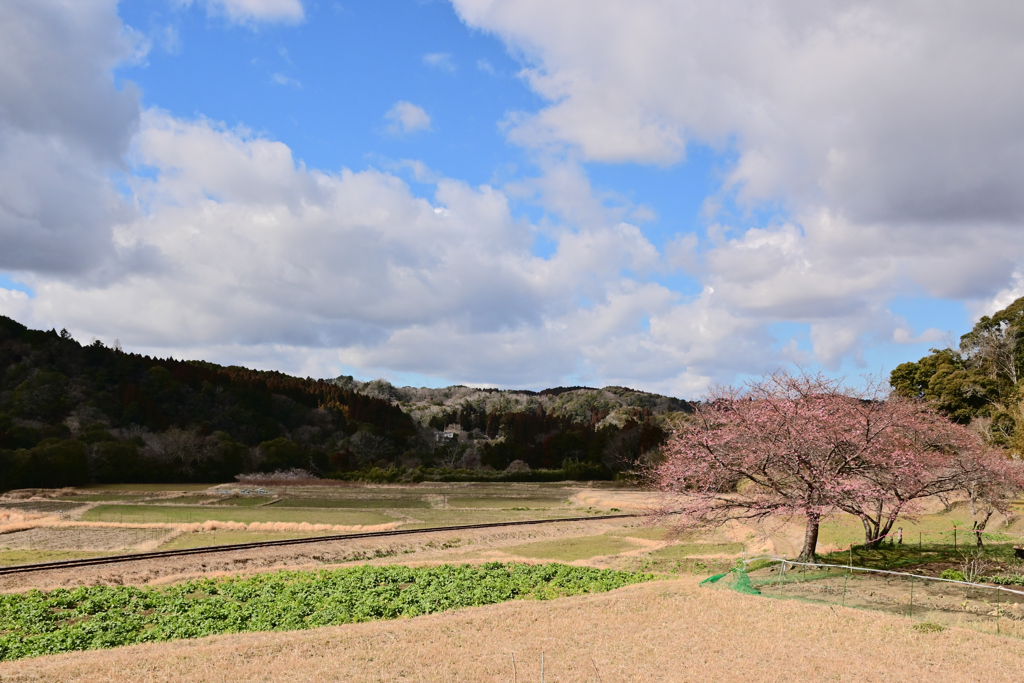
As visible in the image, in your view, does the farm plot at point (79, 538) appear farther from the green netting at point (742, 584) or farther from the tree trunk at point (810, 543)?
the tree trunk at point (810, 543)

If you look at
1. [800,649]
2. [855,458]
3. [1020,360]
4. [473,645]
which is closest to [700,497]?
[855,458]

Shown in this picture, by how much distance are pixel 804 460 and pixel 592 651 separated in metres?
12.5

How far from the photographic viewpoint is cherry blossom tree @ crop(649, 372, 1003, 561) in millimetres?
25766

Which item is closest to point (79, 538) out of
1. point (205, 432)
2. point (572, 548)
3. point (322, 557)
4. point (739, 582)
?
point (322, 557)

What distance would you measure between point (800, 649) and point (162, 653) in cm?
1728

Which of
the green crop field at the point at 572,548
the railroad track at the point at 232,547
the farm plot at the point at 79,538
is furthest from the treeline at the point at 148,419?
the green crop field at the point at 572,548

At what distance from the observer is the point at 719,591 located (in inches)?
949

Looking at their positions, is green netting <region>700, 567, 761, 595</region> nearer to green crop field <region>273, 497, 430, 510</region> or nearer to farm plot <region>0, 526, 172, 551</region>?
farm plot <region>0, 526, 172, 551</region>

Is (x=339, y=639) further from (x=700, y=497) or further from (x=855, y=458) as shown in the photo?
(x=855, y=458)

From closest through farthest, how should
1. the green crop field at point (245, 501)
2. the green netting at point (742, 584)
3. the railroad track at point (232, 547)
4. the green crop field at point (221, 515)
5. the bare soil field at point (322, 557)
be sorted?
the green netting at point (742, 584)
the bare soil field at point (322, 557)
the railroad track at point (232, 547)
the green crop field at point (221, 515)
the green crop field at point (245, 501)

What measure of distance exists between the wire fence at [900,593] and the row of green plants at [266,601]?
17.0 ft

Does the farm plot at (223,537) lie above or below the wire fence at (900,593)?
below

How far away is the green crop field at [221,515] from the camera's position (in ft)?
165

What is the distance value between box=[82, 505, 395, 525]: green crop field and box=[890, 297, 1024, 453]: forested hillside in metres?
51.1
